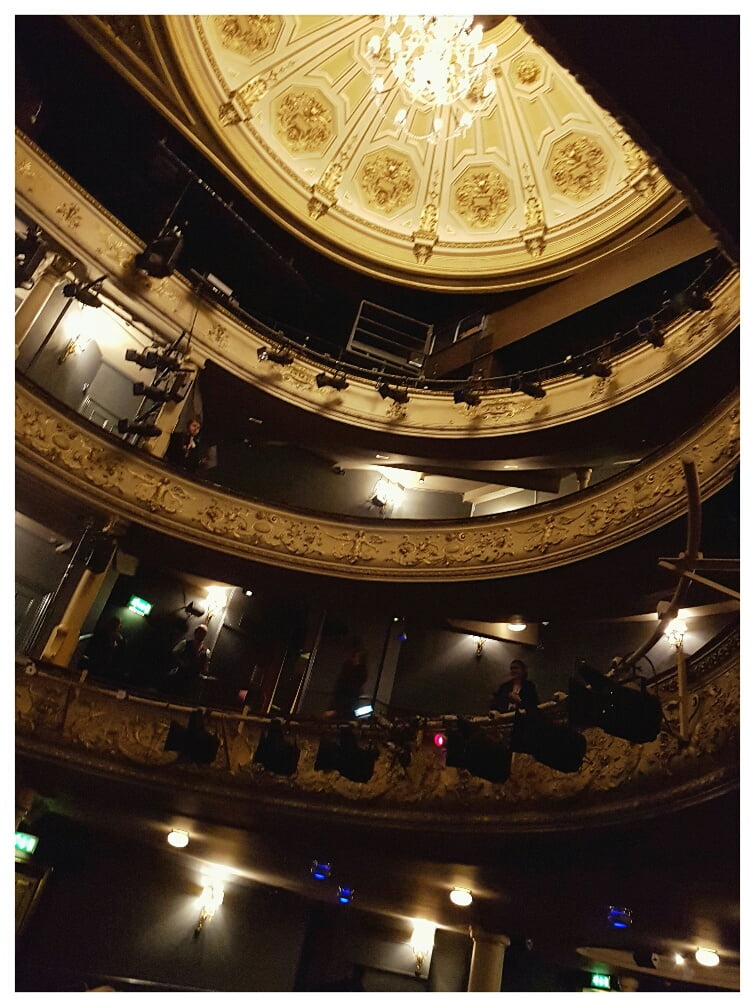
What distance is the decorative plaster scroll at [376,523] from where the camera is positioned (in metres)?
9.76

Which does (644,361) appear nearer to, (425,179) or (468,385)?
(468,385)

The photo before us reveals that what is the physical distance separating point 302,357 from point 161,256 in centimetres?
342

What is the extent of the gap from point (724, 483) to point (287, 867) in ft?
24.7

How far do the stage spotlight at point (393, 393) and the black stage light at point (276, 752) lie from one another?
7334 millimetres

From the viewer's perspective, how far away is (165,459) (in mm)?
12023

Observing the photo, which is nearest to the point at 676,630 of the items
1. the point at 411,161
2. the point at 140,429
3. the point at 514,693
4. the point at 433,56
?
the point at 514,693

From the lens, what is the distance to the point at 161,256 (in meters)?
11.8

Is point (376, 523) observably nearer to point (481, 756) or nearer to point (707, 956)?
point (481, 756)

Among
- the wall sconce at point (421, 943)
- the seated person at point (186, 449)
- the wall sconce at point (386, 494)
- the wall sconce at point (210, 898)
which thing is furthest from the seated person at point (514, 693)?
the seated person at point (186, 449)

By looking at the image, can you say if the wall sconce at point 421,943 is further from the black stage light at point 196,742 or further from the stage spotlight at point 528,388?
the stage spotlight at point 528,388

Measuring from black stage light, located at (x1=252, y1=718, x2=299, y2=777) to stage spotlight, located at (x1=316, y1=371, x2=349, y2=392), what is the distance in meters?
7.10

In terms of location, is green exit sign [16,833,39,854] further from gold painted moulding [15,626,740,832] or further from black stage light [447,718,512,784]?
black stage light [447,718,512,784]

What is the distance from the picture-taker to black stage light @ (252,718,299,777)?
8.05m

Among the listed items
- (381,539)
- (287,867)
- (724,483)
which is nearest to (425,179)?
(381,539)
